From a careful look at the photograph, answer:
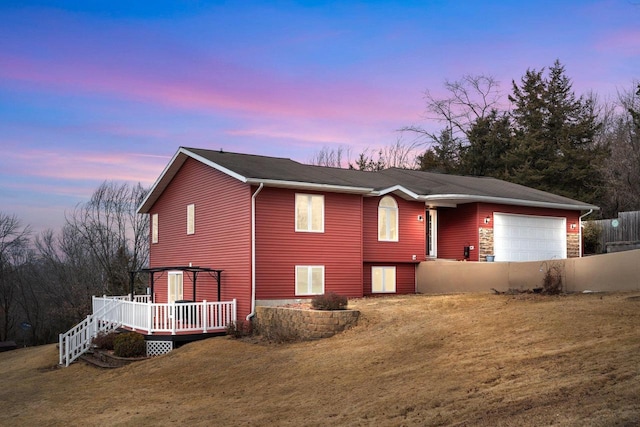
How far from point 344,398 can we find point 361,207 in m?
12.4

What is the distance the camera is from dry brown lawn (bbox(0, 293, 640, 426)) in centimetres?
861

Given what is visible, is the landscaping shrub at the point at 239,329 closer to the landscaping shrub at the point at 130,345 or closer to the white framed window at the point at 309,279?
the white framed window at the point at 309,279

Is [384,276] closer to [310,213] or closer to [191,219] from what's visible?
[310,213]

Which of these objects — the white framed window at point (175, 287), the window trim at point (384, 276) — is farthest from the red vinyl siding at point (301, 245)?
the white framed window at point (175, 287)

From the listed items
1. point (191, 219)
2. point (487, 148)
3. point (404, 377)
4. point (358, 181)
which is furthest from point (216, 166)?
point (487, 148)

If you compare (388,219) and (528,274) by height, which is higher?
(388,219)

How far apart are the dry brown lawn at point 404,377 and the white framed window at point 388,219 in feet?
15.4

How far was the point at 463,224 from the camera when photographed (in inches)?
1030

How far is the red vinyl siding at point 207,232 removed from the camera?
2062 cm

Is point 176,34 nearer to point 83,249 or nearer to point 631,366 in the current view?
point 631,366

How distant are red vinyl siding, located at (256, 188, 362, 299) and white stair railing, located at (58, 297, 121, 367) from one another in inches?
222

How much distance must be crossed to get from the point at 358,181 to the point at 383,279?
3738 millimetres

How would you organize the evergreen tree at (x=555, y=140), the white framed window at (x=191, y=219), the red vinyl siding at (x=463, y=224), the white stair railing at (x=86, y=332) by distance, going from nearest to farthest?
1. the white stair railing at (x=86, y=332)
2. the white framed window at (x=191, y=219)
3. the red vinyl siding at (x=463, y=224)
4. the evergreen tree at (x=555, y=140)

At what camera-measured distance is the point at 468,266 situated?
22391 millimetres
